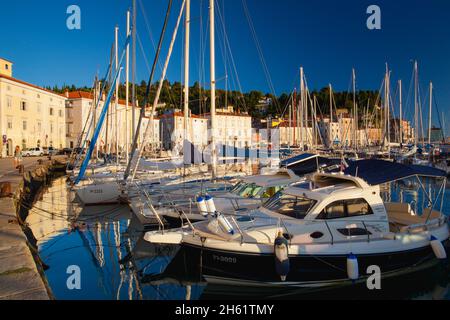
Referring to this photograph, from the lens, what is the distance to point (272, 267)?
30.2 feet

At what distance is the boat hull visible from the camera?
364 inches

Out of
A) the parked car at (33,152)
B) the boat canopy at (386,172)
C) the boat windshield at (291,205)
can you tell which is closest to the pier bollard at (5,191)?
the boat windshield at (291,205)

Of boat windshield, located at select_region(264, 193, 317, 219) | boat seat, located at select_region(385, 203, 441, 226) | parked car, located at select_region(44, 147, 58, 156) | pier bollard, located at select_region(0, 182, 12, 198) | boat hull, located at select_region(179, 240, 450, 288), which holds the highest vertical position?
parked car, located at select_region(44, 147, 58, 156)

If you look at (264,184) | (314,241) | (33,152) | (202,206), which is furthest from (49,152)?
(314,241)

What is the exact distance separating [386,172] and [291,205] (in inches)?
123

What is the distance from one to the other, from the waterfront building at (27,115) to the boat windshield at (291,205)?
5421 cm

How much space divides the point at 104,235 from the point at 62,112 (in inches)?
2481

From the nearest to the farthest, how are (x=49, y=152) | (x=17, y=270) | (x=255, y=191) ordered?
(x=17, y=270), (x=255, y=191), (x=49, y=152)

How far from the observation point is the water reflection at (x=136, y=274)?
9.86m

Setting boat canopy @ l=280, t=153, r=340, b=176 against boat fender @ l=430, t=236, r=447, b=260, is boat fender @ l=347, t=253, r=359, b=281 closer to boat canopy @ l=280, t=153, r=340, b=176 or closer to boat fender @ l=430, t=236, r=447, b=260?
boat fender @ l=430, t=236, r=447, b=260

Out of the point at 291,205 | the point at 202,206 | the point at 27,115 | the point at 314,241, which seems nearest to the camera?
the point at 314,241

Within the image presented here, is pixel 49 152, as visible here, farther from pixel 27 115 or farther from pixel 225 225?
pixel 225 225

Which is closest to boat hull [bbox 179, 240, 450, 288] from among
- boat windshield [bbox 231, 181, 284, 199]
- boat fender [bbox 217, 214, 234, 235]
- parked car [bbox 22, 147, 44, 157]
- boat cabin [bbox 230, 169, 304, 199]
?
boat fender [bbox 217, 214, 234, 235]
